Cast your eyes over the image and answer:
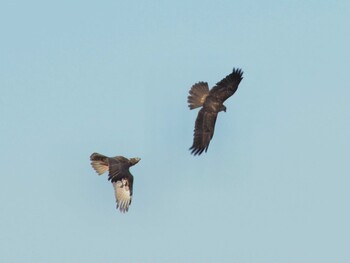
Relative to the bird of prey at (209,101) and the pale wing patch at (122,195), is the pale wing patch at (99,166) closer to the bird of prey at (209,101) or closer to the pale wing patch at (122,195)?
the pale wing patch at (122,195)

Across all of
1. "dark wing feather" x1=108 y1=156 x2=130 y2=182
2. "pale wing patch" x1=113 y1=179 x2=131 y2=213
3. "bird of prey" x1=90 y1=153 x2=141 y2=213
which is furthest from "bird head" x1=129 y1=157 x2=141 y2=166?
"pale wing patch" x1=113 y1=179 x2=131 y2=213

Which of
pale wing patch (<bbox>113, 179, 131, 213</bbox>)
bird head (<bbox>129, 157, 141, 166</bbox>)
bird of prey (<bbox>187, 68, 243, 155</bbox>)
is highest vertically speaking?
bird of prey (<bbox>187, 68, 243, 155</bbox>)

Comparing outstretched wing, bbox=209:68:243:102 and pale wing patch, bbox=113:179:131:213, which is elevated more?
outstretched wing, bbox=209:68:243:102

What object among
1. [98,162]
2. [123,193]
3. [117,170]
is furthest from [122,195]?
[98,162]

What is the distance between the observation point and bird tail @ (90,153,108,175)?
72.8 m

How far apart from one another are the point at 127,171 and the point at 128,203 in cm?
147

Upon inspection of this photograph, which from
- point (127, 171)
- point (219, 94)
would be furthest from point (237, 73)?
point (127, 171)

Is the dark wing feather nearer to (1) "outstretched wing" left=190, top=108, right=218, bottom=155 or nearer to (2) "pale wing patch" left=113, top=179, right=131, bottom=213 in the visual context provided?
(2) "pale wing patch" left=113, top=179, right=131, bottom=213

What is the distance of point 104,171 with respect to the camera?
7306cm

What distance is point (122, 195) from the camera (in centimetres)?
7262

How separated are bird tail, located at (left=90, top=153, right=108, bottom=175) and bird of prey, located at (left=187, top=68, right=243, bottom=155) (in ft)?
13.9

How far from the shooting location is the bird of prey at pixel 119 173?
72625mm

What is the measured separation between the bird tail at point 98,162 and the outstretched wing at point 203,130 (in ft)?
13.4

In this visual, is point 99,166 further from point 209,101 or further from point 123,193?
point 209,101
